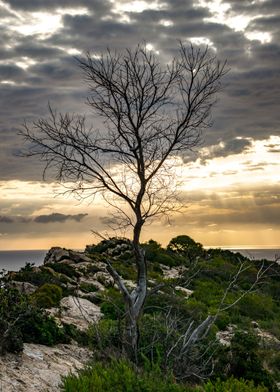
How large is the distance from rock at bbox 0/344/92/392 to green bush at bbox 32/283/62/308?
3687 millimetres

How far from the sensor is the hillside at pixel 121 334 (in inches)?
Result: 387

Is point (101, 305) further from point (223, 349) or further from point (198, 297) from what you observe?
point (198, 297)

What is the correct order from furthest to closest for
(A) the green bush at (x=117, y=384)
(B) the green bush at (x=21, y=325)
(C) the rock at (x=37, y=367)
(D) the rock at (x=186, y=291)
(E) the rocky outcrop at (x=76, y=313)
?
(D) the rock at (x=186, y=291) < (E) the rocky outcrop at (x=76, y=313) < (B) the green bush at (x=21, y=325) < (C) the rock at (x=37, y=367) < (A) the green bush at (x=117, y=384)

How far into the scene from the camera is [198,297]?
25.0 meters

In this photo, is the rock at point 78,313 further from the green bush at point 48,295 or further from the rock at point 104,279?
the rock at point 104,279

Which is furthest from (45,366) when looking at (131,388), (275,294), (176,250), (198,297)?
(176,250)

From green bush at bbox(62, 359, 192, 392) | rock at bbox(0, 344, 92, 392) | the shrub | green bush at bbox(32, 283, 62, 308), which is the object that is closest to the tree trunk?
rock at bbox(0, 344, 92, 392)

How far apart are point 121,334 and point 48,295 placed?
554cm

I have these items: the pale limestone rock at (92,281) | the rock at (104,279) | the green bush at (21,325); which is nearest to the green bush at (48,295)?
the green bush at (21,325)

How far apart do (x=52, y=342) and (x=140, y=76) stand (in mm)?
6781

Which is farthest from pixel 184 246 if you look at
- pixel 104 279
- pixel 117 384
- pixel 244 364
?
pixel 117 384

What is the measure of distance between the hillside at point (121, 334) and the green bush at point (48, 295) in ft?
0.14

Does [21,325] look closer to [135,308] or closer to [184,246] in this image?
[135,308]

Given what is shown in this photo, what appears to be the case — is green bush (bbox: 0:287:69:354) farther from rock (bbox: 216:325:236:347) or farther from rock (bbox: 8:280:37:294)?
rock (bbox: 216:325:236:347)
